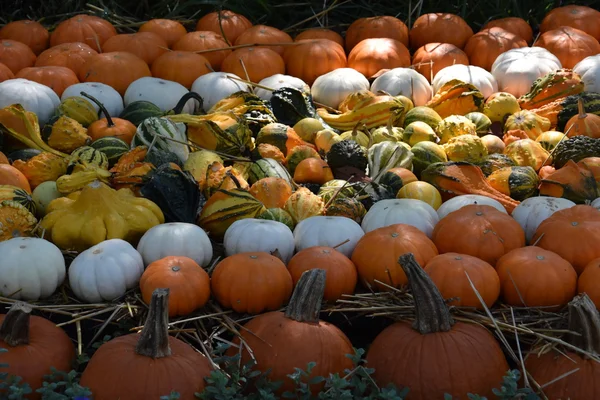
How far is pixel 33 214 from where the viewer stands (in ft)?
14.0

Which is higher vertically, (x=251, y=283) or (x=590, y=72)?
(x=590, y=72)

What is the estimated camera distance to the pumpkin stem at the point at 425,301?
3035 millimetres

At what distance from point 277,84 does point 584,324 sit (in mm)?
3254

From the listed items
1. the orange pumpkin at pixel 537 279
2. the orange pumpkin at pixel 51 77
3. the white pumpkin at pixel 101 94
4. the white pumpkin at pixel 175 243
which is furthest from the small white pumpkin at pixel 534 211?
the orange pumpkin at pixel 51 77

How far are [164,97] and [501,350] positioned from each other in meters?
3.11

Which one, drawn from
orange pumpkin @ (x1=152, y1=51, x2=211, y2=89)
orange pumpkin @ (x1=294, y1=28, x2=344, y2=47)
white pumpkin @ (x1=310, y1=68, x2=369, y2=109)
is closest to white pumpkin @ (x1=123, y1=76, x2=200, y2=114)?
orange pumpkin @ (x1=152, y1=51, x2=211, y2=89)

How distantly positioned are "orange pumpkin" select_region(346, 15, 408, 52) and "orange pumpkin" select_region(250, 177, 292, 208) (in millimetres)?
2567

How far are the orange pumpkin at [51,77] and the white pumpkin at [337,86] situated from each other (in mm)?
1689

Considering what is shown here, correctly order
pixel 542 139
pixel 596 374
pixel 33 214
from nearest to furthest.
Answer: pixel 596 374
pixel 33 214
pixel 542 139

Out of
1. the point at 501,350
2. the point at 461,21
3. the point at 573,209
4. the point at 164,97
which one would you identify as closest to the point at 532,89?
the point at 461,21

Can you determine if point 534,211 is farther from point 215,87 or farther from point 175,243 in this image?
point 215,87

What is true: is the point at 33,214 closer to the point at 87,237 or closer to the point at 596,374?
the point at 87,237

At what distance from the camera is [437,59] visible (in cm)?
626

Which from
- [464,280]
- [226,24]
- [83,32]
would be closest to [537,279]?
[464,280]
